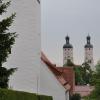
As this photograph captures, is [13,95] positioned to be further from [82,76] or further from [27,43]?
[82,76]

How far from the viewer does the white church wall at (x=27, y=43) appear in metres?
44.6

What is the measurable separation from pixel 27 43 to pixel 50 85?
38.2 ft

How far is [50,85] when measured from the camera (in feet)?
185

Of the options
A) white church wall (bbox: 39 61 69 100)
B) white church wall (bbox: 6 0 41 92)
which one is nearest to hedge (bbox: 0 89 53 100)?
white church wall (bbox: 6 0 41 92)

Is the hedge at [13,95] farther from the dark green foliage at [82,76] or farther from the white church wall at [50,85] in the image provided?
the dark green foliage at [82,76]

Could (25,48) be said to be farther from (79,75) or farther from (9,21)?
(79,75)

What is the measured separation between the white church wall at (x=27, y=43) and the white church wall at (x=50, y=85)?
9.15m

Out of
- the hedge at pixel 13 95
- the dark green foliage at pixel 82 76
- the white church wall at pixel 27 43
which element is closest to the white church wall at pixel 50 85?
the white church wall at pixel 27 43

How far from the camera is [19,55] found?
148ft

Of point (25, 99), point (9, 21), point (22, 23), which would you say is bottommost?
point (25, 99)

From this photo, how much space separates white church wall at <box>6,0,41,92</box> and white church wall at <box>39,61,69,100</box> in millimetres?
9150

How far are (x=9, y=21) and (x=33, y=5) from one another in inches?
909

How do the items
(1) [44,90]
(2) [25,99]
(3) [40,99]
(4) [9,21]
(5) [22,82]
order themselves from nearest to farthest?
(4) [9,21] < (2) [25,99] < (3) [40,99] < (5) [22,82] < (1) [44,90]

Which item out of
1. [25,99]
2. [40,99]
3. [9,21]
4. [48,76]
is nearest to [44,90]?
[48,76]
